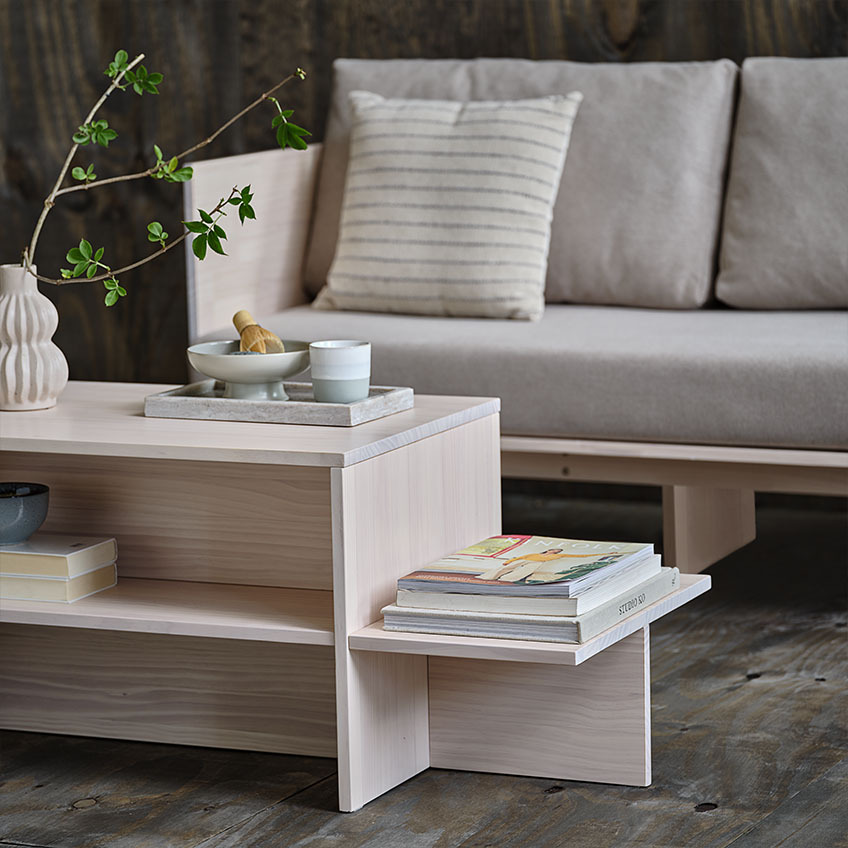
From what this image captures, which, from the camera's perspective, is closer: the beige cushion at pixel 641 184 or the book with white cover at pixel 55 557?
the book with white cover at pixel 55 557

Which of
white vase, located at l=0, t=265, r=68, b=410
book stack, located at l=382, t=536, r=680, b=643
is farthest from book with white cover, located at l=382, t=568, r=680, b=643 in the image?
white vase, located at l=0, t=265, r=68, b=410

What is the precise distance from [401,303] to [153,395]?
0.96m

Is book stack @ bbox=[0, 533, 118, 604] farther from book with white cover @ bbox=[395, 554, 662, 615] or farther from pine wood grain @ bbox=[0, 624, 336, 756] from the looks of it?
book with white cover @ bbox=[395, 554, 662, 615]

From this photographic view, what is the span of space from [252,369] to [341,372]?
12cm

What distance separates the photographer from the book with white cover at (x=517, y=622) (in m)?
1.53

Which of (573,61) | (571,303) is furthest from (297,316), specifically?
(573,61)

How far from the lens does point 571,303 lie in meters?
2.87

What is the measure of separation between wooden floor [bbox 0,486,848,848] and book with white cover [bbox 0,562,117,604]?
0.69ft

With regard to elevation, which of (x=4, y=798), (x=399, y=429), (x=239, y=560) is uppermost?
(x=399, y=429)

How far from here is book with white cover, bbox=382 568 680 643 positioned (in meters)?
1.53

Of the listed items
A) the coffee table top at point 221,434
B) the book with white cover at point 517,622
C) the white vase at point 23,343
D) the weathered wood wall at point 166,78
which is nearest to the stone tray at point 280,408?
the coffee table top at point 221,434

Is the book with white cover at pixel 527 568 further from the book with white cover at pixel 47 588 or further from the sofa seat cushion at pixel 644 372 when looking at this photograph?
the sofa seat cushion at pixel 644 372

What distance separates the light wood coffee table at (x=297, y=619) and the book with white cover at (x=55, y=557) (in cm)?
4

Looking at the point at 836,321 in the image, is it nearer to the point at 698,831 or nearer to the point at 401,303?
the point at 401,303
